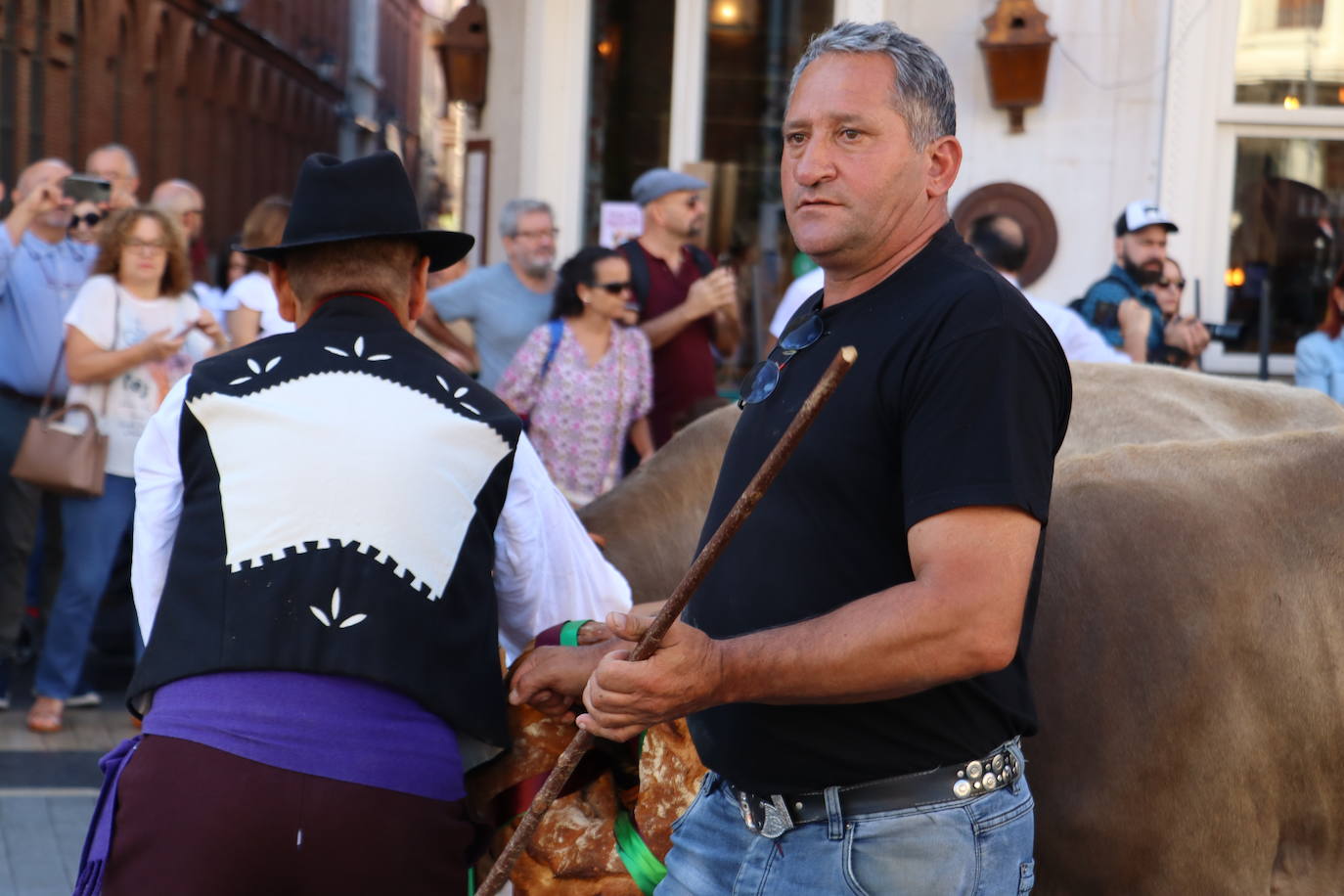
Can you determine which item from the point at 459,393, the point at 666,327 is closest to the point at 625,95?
the point at 666,327

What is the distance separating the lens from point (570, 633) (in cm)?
300

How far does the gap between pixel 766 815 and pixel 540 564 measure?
3.21 feet

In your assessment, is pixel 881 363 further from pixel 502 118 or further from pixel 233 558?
pixel 502 118

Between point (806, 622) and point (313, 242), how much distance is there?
1376 mm

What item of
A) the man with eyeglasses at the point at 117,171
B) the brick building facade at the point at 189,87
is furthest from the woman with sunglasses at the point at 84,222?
the brick building facade at the point at 189,87

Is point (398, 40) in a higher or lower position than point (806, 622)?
higher

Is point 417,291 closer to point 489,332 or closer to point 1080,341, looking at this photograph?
point 1080,341

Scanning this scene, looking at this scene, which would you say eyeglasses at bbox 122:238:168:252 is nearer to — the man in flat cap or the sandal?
the sandal

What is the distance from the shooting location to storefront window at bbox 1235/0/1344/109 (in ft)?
28.8

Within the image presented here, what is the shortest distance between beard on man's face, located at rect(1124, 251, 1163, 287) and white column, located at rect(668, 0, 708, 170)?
2.94 metres

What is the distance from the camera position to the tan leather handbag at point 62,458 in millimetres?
6258

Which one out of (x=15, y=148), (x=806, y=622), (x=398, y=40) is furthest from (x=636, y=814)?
(x=398, y=40)

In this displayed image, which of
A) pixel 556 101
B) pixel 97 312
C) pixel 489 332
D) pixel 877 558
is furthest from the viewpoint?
pixel 556 101

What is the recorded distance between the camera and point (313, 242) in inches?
115
